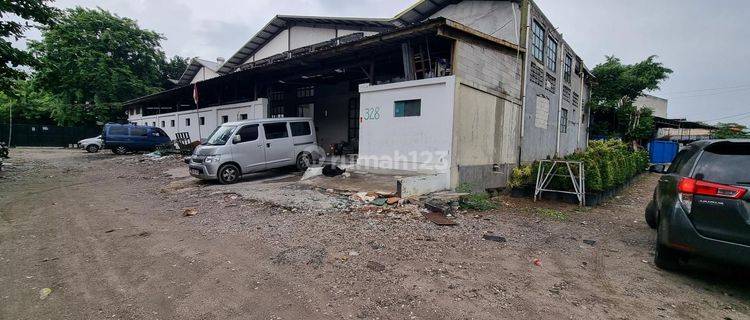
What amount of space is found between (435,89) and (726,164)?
18.7 feet

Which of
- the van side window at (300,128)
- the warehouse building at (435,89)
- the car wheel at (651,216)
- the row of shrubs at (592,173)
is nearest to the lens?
the car wheel at (651,216)

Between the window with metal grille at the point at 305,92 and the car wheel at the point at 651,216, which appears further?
the window with metal grille at the point at 305,92

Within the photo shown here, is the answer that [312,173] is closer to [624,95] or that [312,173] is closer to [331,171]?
[331,171]

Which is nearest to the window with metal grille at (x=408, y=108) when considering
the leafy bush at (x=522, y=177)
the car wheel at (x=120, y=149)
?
the leafy bush at (x=522, y=177)

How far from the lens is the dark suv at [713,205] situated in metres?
2.90

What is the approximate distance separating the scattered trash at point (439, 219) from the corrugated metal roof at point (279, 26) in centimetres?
1182

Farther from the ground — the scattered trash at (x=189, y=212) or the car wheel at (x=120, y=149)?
the car wheel at (x=120, y=149)

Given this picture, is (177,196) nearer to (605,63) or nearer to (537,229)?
(537,229)

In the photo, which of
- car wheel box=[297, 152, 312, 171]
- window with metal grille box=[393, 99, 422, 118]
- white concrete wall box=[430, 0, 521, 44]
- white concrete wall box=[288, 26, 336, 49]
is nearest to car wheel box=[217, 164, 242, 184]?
car wheel box=[297, 152, 312, 171]

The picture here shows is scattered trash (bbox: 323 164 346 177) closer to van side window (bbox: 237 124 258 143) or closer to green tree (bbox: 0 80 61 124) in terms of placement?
van side window (bbox: 237 124 258 143)

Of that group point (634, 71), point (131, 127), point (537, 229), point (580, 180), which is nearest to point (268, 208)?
point (537, 229)

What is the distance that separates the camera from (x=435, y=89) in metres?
8.16

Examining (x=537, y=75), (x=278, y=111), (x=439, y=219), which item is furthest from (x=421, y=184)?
(x=278, y=111)

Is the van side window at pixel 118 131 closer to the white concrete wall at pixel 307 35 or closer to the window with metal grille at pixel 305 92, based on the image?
the window with metal grille at pixel 305 92
